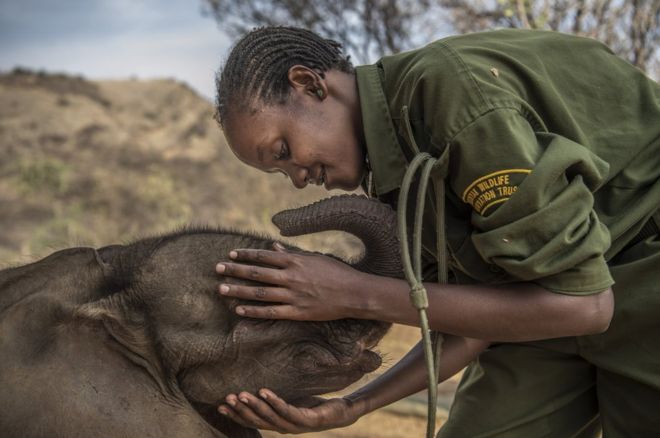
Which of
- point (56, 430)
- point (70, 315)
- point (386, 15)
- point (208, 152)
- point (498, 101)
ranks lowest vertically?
Answer: point (208, 152)

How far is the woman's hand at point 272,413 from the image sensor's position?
106 inches

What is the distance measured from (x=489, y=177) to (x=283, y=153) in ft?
2.28

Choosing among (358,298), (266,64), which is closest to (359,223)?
(358,298)

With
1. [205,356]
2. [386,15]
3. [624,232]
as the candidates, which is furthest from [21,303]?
[386,15]

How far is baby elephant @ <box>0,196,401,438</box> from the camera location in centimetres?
253

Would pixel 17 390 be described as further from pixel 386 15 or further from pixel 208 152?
pixel 208 152

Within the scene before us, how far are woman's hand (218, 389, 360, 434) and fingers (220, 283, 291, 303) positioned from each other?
0.28 m

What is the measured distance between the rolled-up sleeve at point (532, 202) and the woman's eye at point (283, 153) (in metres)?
0.56

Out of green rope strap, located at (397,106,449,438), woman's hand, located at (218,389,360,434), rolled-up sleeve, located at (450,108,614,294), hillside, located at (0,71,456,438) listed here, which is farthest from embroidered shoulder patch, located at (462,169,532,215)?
hillside, located at (0,71,456,438)

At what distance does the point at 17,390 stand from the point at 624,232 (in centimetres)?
Result: 182

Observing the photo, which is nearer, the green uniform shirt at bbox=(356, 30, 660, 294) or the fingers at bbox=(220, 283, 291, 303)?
the green uniform shirt at bbox=(356, 30, 660, 294)

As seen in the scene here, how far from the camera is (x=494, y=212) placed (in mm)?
2414

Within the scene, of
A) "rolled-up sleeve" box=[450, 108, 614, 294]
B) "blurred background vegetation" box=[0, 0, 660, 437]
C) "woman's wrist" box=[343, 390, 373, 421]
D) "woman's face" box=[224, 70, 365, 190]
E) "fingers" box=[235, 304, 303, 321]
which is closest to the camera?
"rolled-up sleeve" box=[450, 108, 614, 294]

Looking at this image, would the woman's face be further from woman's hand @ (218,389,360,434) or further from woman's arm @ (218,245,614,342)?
woman's hand @ (218,389,360,434)
